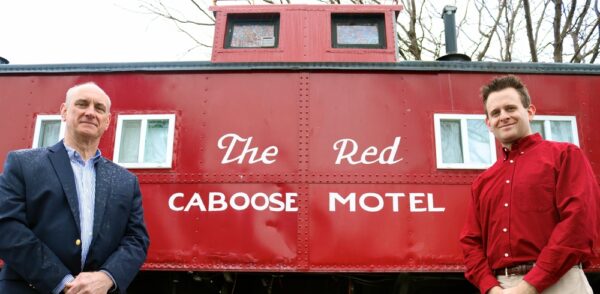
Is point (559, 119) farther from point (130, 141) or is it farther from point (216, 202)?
point (130, 141)

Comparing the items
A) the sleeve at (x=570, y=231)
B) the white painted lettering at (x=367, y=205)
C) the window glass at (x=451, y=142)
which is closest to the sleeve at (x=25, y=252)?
the sleeve at (x=570, y=231)

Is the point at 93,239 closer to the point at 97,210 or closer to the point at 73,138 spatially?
the point at 97,210

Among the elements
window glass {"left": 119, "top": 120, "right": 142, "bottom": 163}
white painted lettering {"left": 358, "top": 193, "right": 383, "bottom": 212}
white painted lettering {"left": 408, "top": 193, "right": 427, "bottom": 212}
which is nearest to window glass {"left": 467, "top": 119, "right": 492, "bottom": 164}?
white painted lettering {"left": 408, "top": 193, "right": 427, "bottom": 212}

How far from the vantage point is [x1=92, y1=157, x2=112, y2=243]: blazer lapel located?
2.45 m

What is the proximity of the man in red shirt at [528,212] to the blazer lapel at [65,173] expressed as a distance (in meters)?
1.96

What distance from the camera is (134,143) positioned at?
5090 mm

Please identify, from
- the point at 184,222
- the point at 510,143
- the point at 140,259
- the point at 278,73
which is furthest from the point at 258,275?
the point at 510,143

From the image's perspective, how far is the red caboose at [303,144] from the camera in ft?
15.4

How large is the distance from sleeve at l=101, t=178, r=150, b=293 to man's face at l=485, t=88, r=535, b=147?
1914 millimetres

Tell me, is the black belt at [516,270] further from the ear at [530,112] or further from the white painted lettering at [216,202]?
the white painted lettering at [216,202]

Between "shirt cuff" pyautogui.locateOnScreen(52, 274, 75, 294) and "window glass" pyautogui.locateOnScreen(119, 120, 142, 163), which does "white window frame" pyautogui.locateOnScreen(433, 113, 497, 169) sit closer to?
"window glass" pyautogui.locateOnScreen(119, 120, 142, 163)

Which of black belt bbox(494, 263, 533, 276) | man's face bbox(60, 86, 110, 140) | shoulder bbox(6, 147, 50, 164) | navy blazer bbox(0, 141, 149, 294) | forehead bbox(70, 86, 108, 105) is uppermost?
forehead bbox(70, 86, 108, 105)

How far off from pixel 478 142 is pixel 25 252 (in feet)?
13.3

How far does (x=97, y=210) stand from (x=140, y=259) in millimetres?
345
